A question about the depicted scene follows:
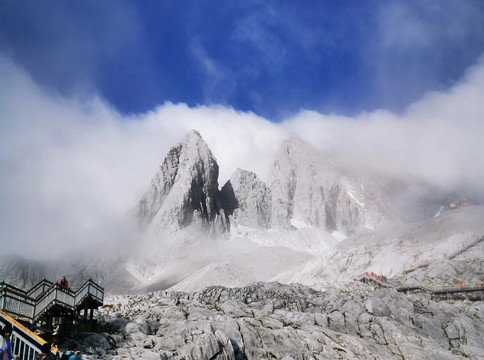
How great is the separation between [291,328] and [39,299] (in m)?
24.6

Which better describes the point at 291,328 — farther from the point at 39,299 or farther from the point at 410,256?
the point at 410,256

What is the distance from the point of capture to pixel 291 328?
4022 cm

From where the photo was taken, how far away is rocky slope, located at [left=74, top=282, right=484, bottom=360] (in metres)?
29.9

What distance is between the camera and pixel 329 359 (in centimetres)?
3516

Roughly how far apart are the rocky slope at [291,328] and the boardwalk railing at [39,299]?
111 inches

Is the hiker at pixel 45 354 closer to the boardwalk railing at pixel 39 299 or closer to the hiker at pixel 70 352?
the hiker at pixel 70 352

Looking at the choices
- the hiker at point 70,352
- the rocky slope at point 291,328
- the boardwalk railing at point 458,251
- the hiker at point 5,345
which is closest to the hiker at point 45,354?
the hiker at point 70,352

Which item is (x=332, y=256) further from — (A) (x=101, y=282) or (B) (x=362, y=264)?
(A) (x=101, y=282)

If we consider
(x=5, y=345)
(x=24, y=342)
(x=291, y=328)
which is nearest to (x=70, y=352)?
(x=5, y=345)

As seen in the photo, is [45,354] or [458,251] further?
[458,251]

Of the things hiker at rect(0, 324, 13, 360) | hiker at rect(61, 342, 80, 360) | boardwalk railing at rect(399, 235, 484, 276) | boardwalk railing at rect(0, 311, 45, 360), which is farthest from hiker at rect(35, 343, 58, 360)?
boardwalk railing at rect(399, 235, 484, 276)

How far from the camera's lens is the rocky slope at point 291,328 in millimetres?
29938

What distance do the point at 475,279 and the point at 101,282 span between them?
403ft

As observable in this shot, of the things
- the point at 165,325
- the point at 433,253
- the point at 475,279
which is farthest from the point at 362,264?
the point at 165,325
